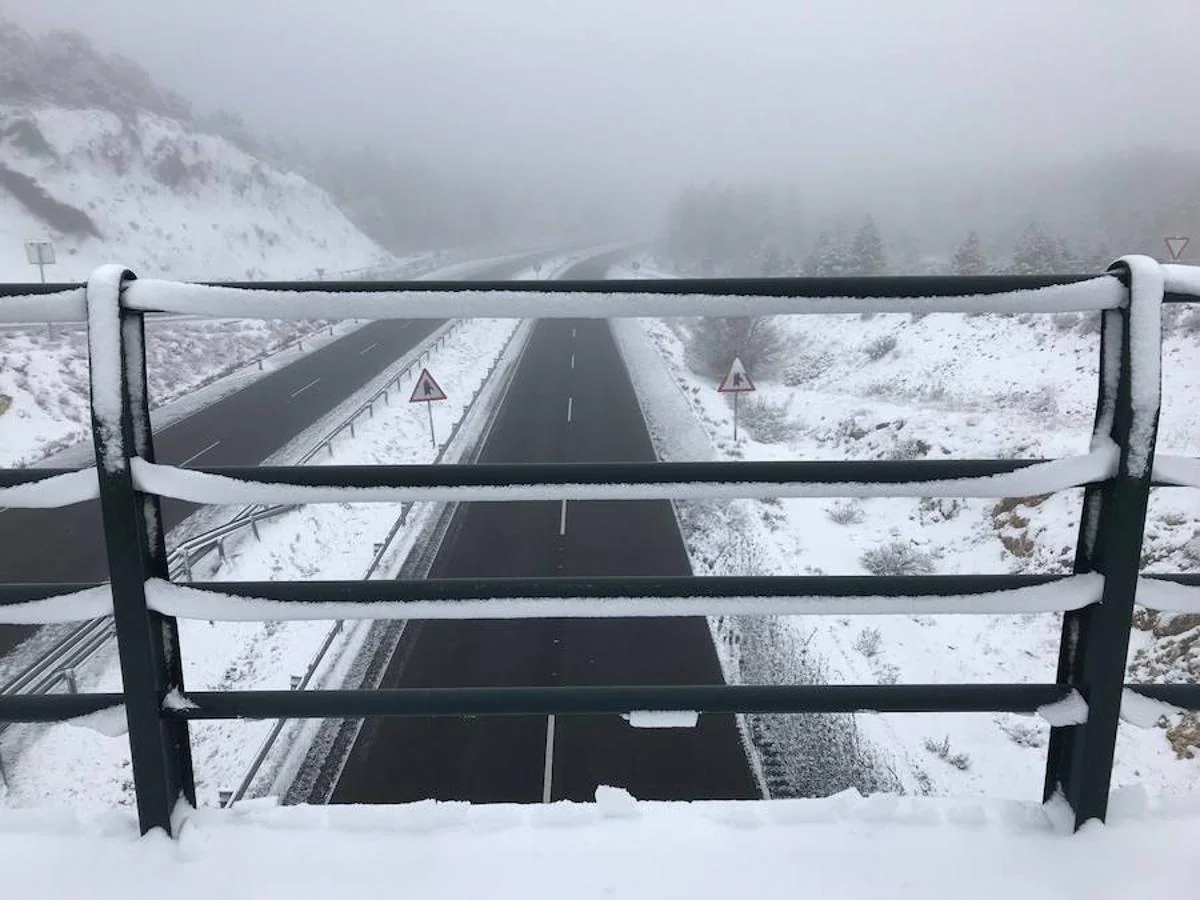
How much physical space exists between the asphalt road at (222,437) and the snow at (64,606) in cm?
473

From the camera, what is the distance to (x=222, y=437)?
2003cm

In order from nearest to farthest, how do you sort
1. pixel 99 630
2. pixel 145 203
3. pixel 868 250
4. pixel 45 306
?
1. pixel 45 306
2. pixel 99 630
3. pixel 868 250
4. pixel 145 203

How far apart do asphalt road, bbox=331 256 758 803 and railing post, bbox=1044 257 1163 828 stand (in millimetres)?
6406

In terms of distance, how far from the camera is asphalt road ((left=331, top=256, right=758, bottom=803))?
327 inches

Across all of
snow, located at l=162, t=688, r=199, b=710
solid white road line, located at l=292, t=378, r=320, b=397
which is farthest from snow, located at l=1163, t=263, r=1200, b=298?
solid white road line, located at l=292, t=378, r=320, b=397

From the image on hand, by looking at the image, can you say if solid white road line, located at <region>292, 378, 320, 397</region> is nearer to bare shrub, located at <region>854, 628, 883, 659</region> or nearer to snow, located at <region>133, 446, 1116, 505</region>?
bare shrub, located at <region>854, 628, 883, 659</region>

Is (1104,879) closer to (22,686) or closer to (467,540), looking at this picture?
(22,686)

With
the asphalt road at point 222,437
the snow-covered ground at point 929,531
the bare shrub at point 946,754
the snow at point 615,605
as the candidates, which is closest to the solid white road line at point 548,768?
the snow-covered ground at point 929,531

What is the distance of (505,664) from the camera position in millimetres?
10664

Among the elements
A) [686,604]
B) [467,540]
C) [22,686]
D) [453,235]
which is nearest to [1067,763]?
[686,604]

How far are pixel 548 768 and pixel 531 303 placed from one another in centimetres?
786

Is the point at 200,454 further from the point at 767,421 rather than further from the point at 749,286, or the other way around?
the point at 749,286

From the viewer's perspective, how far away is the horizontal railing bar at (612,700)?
183cm

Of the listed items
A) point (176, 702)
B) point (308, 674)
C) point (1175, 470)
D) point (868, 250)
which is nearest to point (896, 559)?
point (308, 674)
